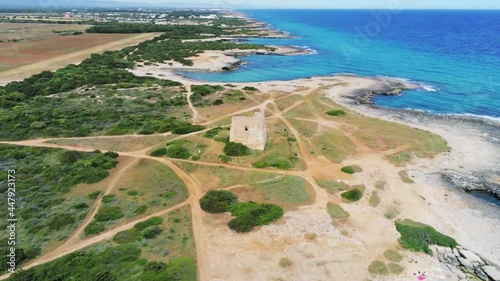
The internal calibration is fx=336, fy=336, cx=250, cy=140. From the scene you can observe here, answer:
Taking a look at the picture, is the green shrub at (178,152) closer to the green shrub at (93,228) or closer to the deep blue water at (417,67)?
the green shrub at (93,228)

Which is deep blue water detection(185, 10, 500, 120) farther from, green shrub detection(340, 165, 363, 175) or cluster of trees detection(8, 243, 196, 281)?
cluster of trees detection(8, 243, 196, 281)

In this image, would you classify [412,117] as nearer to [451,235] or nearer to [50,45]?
[451,235]

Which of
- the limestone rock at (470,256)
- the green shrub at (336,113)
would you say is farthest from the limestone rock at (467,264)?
the green shrub at (336,113)

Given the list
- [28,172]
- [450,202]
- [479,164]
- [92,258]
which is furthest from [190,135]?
[479,164]

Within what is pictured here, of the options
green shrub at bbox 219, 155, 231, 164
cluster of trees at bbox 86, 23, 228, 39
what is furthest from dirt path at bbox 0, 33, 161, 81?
green shrub at bbox 219, 155, 231, 164

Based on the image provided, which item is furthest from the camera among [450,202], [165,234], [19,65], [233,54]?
[233,54]
